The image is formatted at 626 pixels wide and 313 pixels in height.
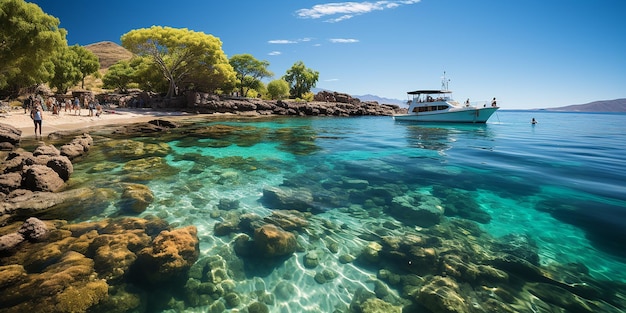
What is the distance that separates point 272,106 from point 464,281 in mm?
52609

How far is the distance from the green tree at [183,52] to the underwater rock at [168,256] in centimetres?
4307

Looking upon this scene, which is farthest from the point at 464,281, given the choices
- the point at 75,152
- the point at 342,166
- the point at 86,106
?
the point at 86,106

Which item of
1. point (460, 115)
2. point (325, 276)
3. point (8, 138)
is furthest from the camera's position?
point (460, 115)

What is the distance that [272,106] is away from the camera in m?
54.7

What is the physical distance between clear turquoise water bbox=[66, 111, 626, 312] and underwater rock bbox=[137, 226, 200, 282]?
477mm

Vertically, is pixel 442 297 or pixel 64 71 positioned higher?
pixel 64 71

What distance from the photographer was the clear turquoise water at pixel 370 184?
17.1 feet

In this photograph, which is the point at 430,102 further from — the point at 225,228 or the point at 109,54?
the point at 109,54

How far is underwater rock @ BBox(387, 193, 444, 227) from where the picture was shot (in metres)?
7.12

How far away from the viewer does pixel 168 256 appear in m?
4.67

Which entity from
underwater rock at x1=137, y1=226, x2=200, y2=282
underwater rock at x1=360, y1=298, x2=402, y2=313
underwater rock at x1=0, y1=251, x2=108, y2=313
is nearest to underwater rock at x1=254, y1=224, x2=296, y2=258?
underwater rock at x1=137, y1=226, x2=200, y2=282

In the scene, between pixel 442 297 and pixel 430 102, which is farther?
pixel 430 102

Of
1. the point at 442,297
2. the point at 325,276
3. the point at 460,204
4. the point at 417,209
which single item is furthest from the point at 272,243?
the point at 460,204

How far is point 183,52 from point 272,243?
48.9 metres
